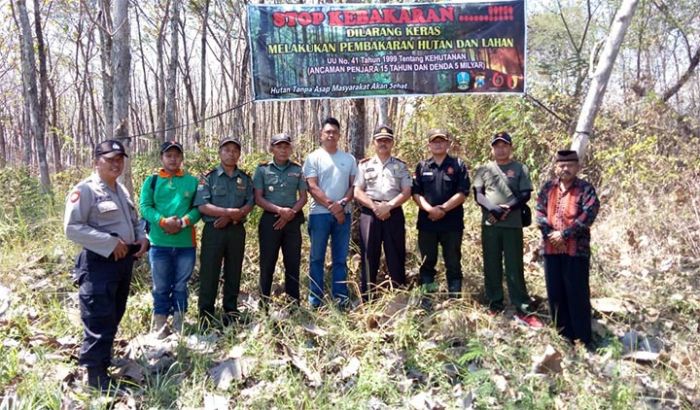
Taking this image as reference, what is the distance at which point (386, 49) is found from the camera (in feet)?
16.5

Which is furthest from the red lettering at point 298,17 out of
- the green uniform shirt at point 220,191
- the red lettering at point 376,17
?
the green uniform shirt at point 220,191

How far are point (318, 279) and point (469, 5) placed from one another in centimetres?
312

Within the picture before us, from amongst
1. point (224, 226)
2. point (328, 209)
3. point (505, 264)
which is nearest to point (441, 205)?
point (505, 264)

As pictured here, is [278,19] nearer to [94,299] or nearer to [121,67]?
[121,67]

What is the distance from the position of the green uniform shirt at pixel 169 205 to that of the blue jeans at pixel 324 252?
1015 millimetres

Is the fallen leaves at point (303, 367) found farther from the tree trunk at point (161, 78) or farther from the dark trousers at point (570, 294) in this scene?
the tree trunk at point (161, 78)

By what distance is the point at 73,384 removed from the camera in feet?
10.7

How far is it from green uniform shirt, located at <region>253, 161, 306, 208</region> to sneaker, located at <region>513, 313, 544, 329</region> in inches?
84.5

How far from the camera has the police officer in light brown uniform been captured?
440 cm

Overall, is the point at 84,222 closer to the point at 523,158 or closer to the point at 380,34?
the point at 380,34

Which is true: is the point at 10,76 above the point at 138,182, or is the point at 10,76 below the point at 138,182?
above

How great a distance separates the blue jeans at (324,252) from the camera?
4363 millimetres

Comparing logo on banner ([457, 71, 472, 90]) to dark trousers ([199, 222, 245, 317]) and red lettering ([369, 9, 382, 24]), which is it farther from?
dark trousers ([199, 222, 245, 317])

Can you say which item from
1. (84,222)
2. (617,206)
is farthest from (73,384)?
(617,206)
